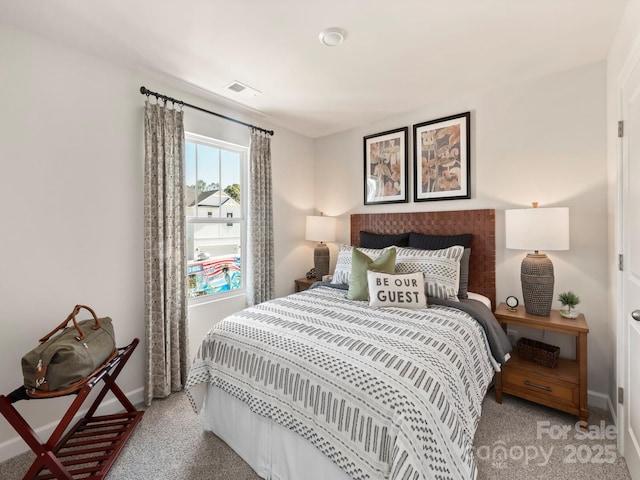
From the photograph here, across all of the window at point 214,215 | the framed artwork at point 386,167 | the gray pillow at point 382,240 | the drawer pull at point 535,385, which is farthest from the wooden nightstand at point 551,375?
the window at point 214,215

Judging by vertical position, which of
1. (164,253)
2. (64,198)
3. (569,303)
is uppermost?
(64,198)

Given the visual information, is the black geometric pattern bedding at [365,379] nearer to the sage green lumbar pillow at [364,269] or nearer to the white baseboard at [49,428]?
the sage green lumbar pillow at [364,269]

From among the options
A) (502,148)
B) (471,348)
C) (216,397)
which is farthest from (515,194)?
(216,397)

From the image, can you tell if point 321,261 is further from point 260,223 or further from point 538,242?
point 538,242

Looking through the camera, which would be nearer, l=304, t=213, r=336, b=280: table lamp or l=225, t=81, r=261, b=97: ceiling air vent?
l=225, t=81, r=261, b=97: ceiling air vent

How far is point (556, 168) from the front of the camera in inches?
93.1

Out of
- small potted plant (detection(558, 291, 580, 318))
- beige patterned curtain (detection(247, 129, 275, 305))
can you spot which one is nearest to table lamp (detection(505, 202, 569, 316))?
small potted plant (detection(558, 291, 580, 318))

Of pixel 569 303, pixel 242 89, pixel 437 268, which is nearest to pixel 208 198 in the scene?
pixel 242 89

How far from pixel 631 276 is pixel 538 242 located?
574 millimetres

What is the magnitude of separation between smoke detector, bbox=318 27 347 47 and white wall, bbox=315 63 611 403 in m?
1.45

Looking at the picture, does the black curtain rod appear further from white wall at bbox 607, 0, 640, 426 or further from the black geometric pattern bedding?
white wall at bbox 607, 0, 640, 426

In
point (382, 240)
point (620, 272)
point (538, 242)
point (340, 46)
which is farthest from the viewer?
point (382, 240)

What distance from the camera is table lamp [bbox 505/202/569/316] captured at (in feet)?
6.81

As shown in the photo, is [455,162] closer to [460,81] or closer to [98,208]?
[460,81]
